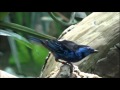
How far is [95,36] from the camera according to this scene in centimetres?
135

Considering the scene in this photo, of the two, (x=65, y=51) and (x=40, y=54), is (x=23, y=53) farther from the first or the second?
(x=65, y=51)

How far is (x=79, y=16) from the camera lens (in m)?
1.68

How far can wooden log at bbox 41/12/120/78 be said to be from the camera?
1.31 meters

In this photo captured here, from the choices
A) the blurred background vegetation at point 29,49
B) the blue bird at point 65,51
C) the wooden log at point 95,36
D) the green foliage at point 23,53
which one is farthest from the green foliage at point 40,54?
the blue bird at point 65,51

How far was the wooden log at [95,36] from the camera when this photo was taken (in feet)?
4.29

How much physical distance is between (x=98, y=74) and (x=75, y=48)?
0.59ft

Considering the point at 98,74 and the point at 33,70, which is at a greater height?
the point at 33,70

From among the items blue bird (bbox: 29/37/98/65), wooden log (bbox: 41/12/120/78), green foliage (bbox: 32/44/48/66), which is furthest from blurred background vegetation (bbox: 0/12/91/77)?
blue bird (bbox: 29/37/98/65)

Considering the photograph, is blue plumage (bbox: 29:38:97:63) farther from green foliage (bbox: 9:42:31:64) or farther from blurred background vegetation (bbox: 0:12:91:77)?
green foliage (bbox: 9:42:31:64)
